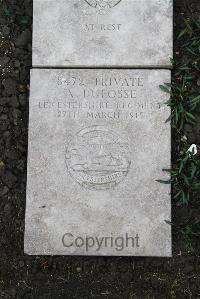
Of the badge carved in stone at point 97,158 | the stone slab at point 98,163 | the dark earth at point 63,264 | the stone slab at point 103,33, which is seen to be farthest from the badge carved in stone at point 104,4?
the badge carved in stone at point 97,158

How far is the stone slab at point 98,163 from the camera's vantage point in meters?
3.73

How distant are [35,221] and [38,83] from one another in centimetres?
109

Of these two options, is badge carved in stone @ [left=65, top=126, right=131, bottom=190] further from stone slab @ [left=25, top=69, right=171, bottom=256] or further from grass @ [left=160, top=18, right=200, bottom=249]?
grass @ [left=160, top=18, right=200, bottom=249]

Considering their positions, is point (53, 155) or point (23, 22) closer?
point (53, 155)

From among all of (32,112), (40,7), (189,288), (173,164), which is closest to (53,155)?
(32,112)

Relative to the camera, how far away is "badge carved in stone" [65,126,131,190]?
147 inches

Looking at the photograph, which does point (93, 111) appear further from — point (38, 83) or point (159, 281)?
point (159, 281)

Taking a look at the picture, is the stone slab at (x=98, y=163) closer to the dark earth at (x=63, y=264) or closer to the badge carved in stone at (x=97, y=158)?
the badge carved in stone at (x=97, y=158)

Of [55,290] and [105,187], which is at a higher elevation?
[105,187]

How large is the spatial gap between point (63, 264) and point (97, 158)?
0.91 meters

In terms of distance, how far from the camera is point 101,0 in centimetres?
392

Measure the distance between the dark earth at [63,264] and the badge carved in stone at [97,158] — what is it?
0.49 metres

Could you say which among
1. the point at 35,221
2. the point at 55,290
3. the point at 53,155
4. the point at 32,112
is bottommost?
the point at 55,290

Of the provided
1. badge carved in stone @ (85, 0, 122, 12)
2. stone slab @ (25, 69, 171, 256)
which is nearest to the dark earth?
stone slab @ (25, 69, 171, 256)
